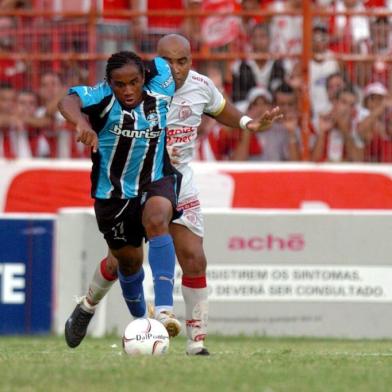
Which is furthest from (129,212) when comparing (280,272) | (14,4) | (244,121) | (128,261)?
(14,4)

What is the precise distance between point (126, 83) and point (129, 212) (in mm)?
992

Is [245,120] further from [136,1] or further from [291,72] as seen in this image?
[136,1]

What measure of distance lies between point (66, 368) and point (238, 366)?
1.07 metres

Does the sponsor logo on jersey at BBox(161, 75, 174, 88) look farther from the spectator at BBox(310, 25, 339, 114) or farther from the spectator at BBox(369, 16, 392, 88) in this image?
the spectator at BBox(369, 16, 392, 88)

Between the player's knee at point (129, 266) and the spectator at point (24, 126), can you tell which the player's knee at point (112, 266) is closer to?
the player's knee at point (129, 266)

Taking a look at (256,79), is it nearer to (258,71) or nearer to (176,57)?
(258,71)

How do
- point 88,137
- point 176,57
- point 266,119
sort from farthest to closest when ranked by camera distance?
1. point 176,57
2. point 266,119
3. point 88,137

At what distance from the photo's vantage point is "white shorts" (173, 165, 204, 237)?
985 cm

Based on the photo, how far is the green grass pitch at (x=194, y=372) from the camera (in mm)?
6969

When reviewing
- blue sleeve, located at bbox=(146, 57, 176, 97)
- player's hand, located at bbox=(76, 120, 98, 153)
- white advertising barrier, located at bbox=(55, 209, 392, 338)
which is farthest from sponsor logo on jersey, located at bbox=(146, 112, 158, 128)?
white advertising barrier, located at bbox=(55, 209, 392, 338)

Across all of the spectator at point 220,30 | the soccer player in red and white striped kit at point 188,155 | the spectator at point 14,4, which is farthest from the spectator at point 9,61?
the soccer player in red and white striped kit at point 188,155

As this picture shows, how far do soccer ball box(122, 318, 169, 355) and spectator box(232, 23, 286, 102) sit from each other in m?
7.67

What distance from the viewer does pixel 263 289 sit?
14508mm

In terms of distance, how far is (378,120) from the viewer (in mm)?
16219
